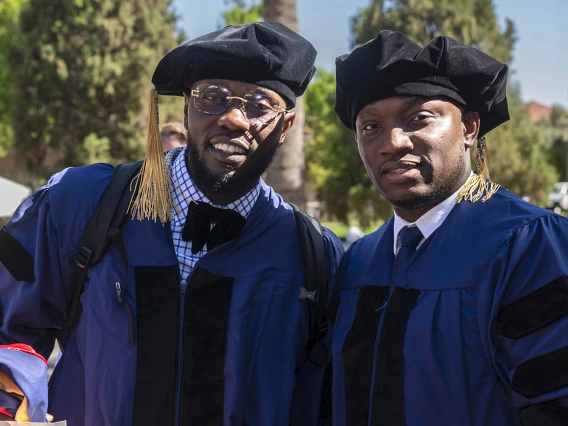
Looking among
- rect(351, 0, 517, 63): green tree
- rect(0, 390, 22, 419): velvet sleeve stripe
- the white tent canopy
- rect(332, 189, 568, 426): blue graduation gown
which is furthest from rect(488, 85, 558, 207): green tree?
rect(0, 390, 22, 419): velvet sleeve stripe

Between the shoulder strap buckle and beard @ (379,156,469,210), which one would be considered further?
the shoulder strap buckle

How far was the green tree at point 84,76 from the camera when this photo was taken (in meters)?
16.6

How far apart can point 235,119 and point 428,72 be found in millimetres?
776

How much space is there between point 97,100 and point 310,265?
15.6m

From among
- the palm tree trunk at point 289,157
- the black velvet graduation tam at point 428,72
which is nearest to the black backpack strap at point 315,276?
the black velvet graduation tam at point 428,72

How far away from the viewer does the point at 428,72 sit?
85.6 inches

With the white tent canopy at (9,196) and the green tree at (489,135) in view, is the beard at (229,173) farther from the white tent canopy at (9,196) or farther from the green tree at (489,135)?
the green tree at (489,135)

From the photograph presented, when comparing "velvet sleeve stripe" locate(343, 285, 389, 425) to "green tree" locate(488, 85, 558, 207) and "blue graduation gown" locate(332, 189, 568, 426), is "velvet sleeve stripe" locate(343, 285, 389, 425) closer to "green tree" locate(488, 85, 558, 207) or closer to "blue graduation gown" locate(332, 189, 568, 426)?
"blue graduation gown" locate(332, 189, 568, 426)

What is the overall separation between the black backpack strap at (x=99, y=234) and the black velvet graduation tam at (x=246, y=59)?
536 mm

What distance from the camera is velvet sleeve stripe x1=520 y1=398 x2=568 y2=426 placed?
1730 millimetres

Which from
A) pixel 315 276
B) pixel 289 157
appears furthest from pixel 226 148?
pixel 289 157

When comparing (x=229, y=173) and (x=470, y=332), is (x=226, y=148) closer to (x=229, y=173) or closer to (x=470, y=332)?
(x=229, y=173)

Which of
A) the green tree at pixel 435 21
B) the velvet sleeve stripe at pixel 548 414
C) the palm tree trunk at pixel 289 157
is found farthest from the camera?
the green tree at pixel 435 21

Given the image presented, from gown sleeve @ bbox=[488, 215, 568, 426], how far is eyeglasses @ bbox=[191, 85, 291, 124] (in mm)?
1121
